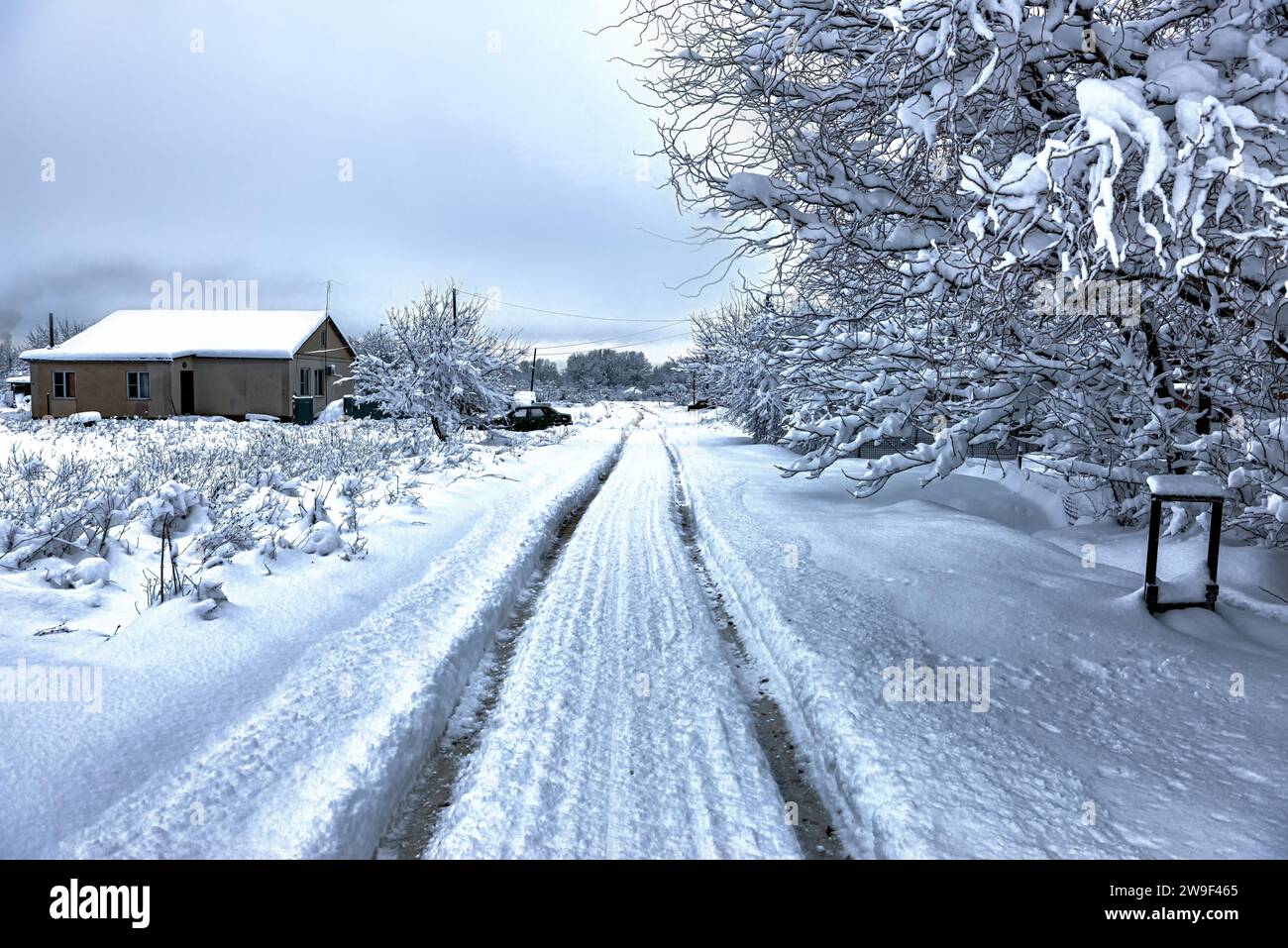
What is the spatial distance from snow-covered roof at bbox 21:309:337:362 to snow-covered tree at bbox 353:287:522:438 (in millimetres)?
15276

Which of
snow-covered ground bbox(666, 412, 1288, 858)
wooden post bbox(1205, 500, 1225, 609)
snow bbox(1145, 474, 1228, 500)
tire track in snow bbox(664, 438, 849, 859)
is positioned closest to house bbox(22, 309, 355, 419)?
snow-covered ground bbox(666, 412, 1288, 858)

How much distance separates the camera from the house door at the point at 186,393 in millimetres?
33844

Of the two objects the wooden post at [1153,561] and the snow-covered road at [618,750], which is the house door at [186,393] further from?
the wooden post at [1153,561]

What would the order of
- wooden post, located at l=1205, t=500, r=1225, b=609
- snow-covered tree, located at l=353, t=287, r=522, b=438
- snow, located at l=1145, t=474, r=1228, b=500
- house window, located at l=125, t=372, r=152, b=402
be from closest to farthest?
snow, located at l=1145, t=474, r=1228, b=500 → wooden post, located at l=1205, t=500, r=1225, b=609 → snow-covered tree, located at l=353, t=287, r=522, b=438 → house window, located at l=125, t=372, r=152, b=402

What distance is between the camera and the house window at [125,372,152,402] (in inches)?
1326

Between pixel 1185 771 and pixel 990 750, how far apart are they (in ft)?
2.64

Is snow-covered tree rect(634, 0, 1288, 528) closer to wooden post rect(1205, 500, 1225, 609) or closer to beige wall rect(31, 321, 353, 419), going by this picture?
wooden post rect(1205, 500, 1225, 609)

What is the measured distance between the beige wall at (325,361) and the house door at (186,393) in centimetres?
472

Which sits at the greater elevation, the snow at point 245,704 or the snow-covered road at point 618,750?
the snow at point 245,704

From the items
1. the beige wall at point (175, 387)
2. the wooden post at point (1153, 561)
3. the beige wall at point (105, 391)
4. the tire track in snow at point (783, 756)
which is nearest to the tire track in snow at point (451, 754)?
the tire track in snow at point (783, 756)

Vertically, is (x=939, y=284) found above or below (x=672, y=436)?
above
